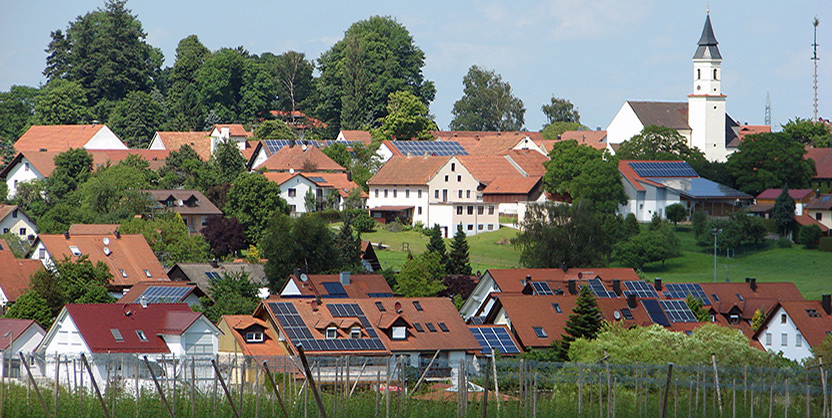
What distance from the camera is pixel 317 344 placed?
135 ft

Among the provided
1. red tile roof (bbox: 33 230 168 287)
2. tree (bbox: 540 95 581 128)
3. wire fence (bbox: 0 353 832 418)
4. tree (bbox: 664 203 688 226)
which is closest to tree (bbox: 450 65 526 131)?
tree (bbox: 540 95 581 128)

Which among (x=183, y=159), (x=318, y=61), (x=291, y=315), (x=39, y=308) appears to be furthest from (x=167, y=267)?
(x=318, y=61)

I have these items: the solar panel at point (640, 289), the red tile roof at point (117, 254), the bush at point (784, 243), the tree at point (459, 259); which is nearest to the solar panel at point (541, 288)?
the solar panel at point (640, 289)

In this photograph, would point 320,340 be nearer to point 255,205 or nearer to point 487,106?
point 255,205

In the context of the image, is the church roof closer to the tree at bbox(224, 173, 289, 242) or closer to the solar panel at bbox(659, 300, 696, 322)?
the tree at bbox(224, 173, 289, 242)

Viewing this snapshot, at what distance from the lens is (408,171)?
3098 inches

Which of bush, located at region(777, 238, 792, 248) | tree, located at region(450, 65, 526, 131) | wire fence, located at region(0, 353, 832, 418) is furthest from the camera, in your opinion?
tree, located at region(450, 65, 526, 131)

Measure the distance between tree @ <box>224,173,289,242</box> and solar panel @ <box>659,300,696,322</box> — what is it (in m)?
24.3

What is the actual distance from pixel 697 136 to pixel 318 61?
43389 mm

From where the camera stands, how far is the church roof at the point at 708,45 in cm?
9444

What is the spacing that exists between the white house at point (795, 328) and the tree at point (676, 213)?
2573 cm

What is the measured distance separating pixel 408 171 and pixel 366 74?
124 feet

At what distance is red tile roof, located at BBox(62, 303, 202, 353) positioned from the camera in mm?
40688

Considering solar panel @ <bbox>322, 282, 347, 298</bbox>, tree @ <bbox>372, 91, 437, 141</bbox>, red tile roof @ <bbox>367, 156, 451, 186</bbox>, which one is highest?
tree @ <bbox>372, 91, 437, 141</bbox>
